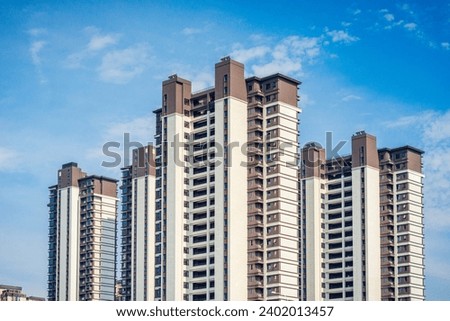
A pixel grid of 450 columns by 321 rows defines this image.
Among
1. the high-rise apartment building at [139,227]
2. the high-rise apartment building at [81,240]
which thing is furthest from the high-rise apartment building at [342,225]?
the high-rise apartment building at [81,240]

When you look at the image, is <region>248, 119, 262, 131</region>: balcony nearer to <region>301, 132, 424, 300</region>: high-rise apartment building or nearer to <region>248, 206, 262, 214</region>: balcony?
<region>248, 206, 262, 214</region>: balcony

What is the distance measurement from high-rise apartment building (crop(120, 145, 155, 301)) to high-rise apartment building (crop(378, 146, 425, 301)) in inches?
947

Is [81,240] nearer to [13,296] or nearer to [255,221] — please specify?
[13,296]

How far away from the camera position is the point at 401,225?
86.6m

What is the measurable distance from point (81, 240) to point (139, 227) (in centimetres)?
1712

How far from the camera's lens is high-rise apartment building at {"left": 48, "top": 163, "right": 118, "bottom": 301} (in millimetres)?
96188

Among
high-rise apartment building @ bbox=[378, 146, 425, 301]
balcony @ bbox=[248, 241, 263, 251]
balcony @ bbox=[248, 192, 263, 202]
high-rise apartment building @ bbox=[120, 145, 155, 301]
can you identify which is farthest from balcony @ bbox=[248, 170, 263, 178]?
high-rise apartment building @ bbox=[378, 146, 425, 301]

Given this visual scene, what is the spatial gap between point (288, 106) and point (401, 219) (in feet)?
68.7

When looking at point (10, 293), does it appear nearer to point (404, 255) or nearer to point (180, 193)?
point (180, 193)

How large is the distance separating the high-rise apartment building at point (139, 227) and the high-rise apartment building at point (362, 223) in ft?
52.0

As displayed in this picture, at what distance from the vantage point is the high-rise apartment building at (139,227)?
7944 centimetres

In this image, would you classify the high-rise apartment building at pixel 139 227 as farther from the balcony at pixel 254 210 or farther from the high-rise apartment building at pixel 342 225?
the high-rise apartment building at pixel 342 225

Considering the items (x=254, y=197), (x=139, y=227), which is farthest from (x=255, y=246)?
(x=139, y=227)

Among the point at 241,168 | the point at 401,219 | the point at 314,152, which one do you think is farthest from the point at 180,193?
the point at 401,219
